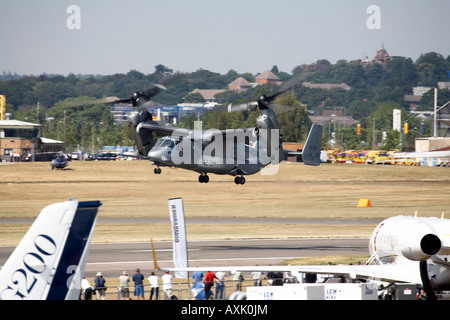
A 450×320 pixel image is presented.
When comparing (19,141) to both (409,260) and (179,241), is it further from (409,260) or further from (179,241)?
(409,260)

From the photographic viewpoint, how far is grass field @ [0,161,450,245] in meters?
61.8

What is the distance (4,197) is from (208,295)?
231 ft

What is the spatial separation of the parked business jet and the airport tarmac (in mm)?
16680

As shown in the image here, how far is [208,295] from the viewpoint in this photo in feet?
83.8

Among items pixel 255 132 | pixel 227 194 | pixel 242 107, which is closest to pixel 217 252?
pixel 255 132

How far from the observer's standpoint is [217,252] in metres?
48.7

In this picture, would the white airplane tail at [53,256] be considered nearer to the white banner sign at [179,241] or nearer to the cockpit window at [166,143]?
the white banner sign at [179,241]

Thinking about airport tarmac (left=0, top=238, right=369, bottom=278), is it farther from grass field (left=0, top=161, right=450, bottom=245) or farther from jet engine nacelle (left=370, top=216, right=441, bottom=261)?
Answer: jet engine nacelle (left=370, top=216, right=441, bottom=261)

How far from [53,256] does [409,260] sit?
1566 centimetres

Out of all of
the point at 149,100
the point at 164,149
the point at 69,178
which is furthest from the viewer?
the point at 69,178

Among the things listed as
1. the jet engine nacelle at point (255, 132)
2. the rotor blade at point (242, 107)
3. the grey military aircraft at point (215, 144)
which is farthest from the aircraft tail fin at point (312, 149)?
the jet engine nacelle at point (255, 132)

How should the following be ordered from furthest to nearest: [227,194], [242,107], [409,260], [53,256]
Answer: [227,194]
[242,107]
[409,260]
[53,256]
